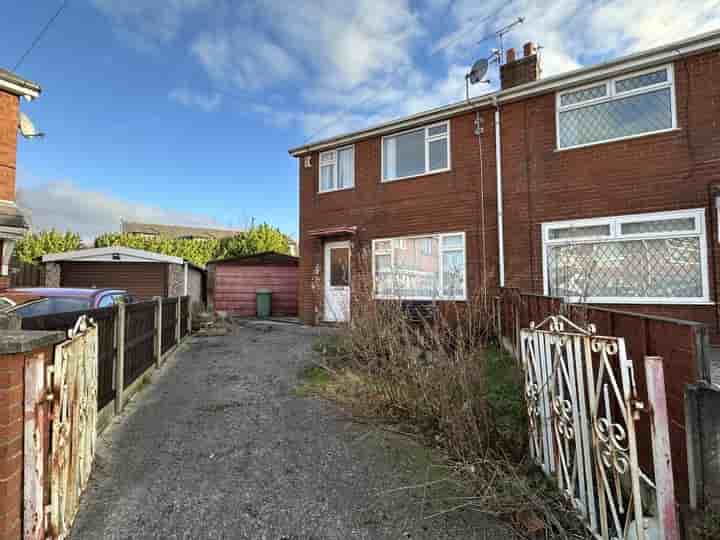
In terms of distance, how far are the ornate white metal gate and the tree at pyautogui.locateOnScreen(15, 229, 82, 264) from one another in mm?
24240

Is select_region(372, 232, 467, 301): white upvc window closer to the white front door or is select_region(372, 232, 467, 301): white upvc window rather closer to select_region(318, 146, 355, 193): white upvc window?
the white front door

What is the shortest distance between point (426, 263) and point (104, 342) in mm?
7308

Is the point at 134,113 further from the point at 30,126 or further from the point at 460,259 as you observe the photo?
the point at 460,259

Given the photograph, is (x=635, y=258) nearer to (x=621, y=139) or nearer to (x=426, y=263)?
(x=621, y=139)

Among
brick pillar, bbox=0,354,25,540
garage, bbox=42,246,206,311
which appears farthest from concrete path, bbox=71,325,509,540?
garage, bbox=42,246,206,311

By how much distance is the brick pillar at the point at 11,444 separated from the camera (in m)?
1.69

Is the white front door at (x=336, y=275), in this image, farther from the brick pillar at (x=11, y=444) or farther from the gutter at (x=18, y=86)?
the brick pillar at (x=11, y=444)

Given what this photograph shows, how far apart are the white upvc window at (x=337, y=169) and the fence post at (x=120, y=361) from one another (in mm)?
7790

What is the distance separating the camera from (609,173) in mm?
7473

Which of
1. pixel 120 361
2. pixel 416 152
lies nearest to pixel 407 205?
pixel 416 152

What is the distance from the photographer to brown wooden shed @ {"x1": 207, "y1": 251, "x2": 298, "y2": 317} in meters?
15.2

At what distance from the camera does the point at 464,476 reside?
285 cm

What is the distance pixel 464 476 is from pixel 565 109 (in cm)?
800

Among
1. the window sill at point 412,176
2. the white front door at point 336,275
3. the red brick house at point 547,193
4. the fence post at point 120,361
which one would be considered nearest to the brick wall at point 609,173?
the red brick house at point 547,193
